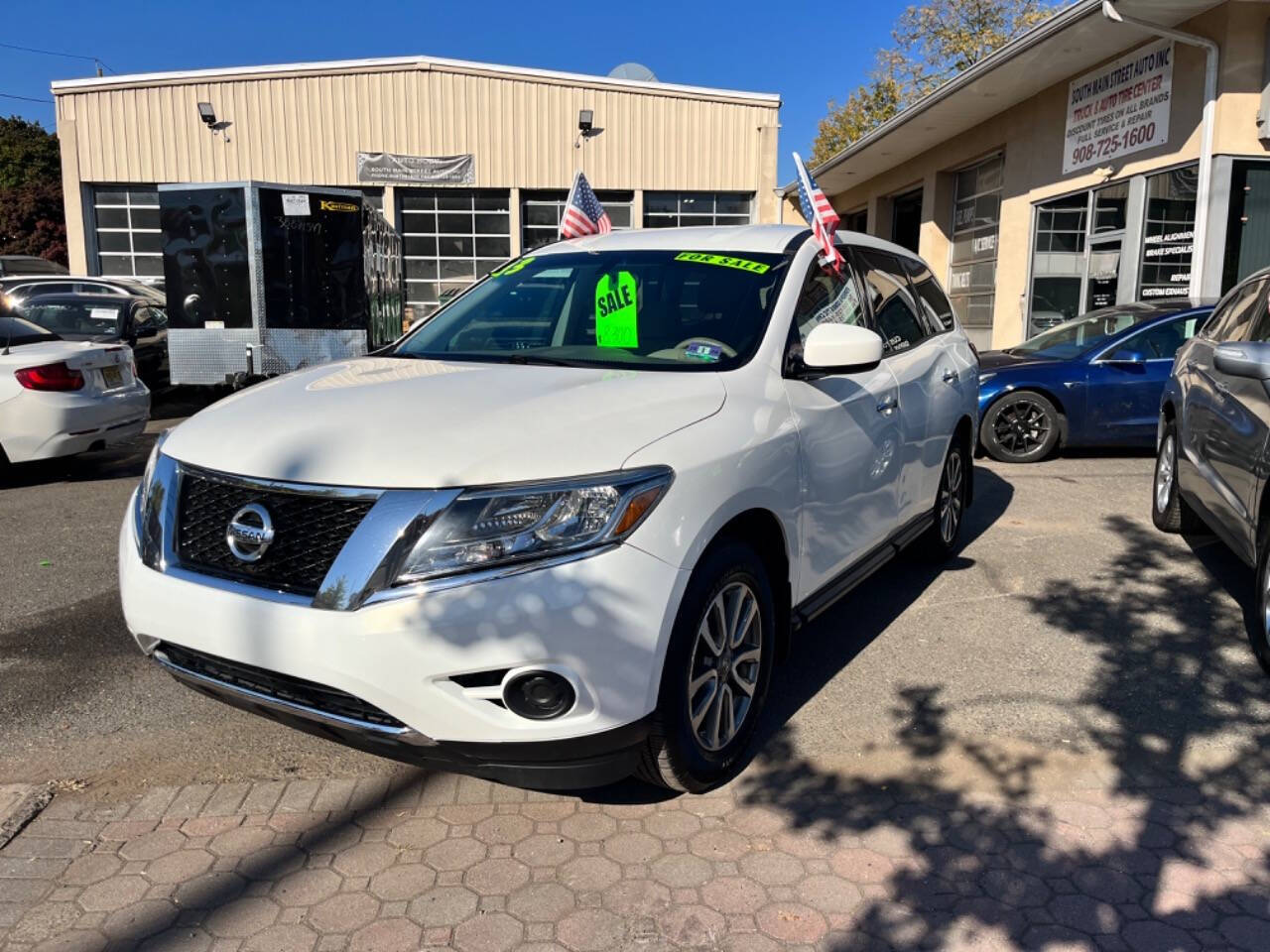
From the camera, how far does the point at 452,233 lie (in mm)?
25625

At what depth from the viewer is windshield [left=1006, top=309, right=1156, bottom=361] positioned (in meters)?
8.85

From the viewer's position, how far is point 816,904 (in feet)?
8.43

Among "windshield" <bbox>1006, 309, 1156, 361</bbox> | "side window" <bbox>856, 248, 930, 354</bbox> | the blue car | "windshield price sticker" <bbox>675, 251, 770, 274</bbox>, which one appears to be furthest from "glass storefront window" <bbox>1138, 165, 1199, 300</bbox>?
"windshield price sticker" <bbox>675, 251, 770, 274</bbox>

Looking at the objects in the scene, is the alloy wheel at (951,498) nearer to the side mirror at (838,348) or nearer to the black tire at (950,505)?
the black tire at (950,505)

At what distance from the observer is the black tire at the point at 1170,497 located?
5.93 m

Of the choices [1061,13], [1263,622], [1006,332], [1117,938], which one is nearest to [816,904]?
[1117,938]

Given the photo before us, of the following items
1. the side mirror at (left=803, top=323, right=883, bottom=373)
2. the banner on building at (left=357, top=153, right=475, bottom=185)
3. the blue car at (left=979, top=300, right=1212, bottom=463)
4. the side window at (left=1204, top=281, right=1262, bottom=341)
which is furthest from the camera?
the banner on building at (left=357, top=153, right=475, bottom=185)

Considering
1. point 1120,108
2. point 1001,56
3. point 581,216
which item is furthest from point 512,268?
point 1120,108

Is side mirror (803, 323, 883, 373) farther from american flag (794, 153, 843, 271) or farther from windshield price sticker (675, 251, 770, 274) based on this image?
american flag (794, 153, 843, 271)

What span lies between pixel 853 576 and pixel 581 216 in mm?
3158

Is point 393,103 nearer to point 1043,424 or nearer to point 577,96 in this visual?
point 577,96

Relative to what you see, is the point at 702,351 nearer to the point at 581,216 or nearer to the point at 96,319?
the point at 581,216

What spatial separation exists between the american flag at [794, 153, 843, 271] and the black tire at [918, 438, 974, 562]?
5.02 feet

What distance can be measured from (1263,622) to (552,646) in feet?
10.1
